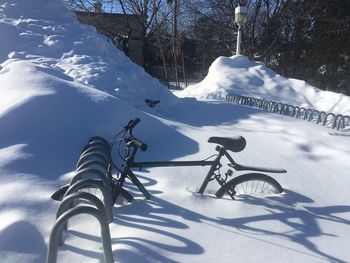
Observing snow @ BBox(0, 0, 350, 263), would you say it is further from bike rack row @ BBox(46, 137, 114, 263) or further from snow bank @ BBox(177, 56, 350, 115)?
snow bank @ BBox(177, 56, 350, 115)

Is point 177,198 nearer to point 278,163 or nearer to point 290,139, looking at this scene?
point 278,163

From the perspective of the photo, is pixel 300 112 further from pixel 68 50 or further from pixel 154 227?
pixel 154 227

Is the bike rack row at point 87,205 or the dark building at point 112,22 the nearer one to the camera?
the bike rack row at point 87,205

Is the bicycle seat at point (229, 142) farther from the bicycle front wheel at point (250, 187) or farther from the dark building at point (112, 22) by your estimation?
the dark building at point (112, 22)

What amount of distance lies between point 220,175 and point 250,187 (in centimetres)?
38

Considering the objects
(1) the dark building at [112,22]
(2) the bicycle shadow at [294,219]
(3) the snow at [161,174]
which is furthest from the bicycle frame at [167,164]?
(1) the dark building at [112,22]

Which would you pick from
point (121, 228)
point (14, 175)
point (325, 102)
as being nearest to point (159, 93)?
point (325, 102)

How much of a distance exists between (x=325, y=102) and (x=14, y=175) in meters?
8.04

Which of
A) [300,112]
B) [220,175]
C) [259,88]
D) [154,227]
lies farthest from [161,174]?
[259,88]

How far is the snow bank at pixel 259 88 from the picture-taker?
392 inches

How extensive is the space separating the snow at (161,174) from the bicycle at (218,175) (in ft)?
0.42

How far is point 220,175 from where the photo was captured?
3.78 metres

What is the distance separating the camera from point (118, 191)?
3.47 m

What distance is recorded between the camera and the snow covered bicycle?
3459 mm
